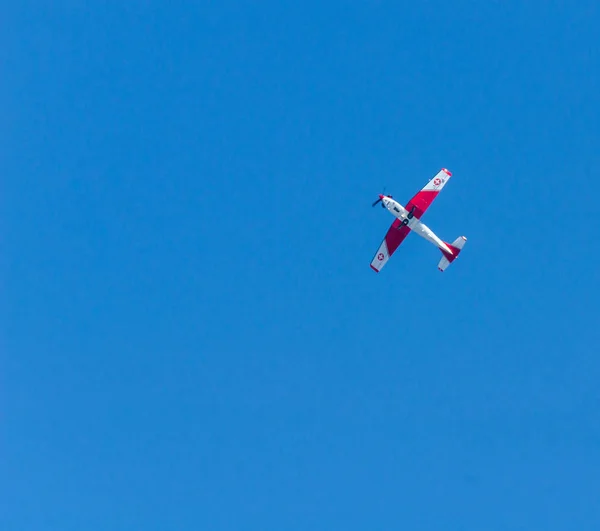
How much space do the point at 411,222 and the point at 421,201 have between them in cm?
355

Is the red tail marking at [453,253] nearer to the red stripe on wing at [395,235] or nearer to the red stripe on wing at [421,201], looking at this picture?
the red stripe on wing at [395,235]

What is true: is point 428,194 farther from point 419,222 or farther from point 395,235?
point 395,235

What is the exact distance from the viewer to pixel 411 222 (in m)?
118

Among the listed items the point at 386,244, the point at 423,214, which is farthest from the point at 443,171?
the point at 386,244

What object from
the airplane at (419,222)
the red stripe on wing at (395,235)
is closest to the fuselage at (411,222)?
the airplane at (419,222)

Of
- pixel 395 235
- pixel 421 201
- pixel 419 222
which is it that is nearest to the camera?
pixel 421 201

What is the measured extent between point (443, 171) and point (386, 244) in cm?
1463

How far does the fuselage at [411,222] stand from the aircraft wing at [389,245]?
1738mm

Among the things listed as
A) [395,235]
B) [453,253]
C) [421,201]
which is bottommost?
[453,253]

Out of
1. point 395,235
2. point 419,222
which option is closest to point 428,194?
point 419,222

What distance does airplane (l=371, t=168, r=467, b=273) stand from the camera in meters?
117

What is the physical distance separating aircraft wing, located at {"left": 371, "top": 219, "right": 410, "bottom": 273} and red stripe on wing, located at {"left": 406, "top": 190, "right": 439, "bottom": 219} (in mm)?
3608

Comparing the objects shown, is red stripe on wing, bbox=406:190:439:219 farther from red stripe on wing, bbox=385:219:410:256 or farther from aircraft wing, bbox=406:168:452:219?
red stripe on wing, bbox=385:219:410:256

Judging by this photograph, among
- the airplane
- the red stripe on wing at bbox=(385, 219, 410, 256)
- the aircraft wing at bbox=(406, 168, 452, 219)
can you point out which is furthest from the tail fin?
the aircraft wing at bbox=(406, 168, 452, 219)
